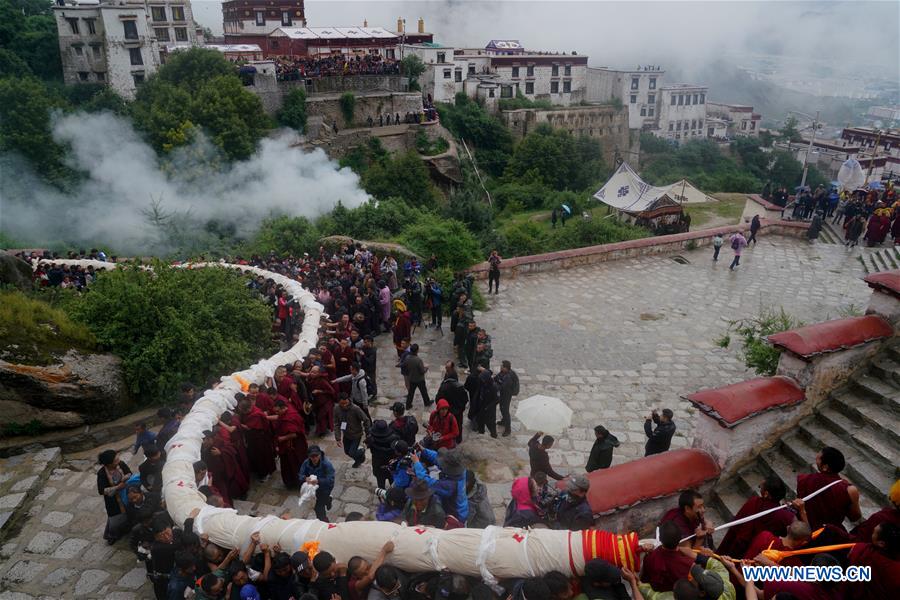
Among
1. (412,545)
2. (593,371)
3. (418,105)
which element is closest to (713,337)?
(593,371)

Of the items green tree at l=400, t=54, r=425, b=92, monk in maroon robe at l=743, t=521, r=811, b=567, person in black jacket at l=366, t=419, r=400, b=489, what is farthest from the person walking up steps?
green tree at l=400, t=54, r=425, b=92

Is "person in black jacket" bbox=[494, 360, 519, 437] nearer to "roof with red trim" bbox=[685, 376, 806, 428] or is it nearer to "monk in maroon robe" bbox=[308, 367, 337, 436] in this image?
"monk in maroon robe" bbox=[308, 367, 337, 436]

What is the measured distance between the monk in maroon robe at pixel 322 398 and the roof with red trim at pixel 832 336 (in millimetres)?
5607

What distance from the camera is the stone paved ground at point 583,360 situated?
6.23 m

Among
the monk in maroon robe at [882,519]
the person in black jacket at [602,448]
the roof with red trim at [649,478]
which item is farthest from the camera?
the person in black jacket at [602,448]

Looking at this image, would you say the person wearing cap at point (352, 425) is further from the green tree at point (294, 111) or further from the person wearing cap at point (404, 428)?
the green tree at point (294, 111)

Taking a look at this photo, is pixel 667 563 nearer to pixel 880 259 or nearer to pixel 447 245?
pixel 447 245

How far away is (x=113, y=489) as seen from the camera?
19.8 ft

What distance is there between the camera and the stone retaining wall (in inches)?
623

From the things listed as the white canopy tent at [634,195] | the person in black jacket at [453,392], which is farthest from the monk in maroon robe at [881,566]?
the white canopy tent at [634,195]

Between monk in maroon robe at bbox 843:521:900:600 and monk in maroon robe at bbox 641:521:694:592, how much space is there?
37.3 inches

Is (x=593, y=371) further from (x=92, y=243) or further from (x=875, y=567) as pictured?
(x=92, y=243)

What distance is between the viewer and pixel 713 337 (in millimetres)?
12008

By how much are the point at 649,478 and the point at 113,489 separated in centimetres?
535
